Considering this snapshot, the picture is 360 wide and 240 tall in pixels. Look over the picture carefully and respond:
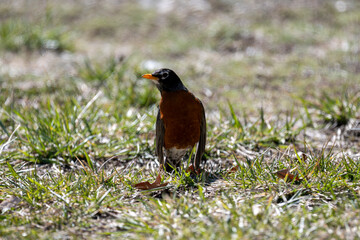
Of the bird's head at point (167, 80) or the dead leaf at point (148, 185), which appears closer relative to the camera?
the dead leaf at point (148, 185)

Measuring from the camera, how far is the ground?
103 inches

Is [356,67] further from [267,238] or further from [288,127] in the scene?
[267,238]

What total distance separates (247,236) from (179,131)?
4.77ft

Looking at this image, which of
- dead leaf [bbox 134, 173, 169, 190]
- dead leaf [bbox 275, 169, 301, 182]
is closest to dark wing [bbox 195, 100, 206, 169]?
dead leaf [bbox 134, 173, 169, 190]

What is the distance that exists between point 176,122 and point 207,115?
1.49 metres

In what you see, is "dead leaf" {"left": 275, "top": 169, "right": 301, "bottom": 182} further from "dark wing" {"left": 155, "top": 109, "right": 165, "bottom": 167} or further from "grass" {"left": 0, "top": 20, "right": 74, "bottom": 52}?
"grass" {"left": 0, "top": 20, "right": 74, "bottom": 52}

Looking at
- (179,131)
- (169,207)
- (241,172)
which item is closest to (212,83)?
(179,131)

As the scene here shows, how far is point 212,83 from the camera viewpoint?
21.1 feet

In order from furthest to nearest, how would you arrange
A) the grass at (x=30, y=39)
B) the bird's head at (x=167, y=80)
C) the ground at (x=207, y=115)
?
the grass at (x=30, y=39) < the bird's head at (x=167, y=80) < the ground at (x=207, y=115)

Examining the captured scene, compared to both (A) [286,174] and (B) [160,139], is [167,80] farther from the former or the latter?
(A) [286,174]

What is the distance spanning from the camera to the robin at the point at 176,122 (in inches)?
142

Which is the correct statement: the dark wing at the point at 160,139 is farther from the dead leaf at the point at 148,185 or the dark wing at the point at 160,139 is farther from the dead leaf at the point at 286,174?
the dead leaf at the point at 286,174

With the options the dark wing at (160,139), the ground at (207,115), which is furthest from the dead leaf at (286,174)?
the dark wing at (160,139)

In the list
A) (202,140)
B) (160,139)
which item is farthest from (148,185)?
(202,140)
